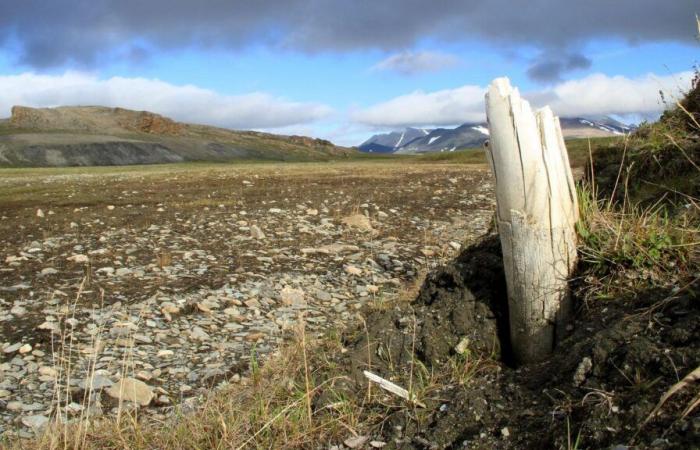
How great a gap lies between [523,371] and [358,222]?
9470 millimetres

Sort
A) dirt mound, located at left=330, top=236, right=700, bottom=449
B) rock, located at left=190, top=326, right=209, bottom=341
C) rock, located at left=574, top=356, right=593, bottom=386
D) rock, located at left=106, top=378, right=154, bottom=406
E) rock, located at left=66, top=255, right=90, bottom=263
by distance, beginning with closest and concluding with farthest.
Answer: dirt mound, located at left=330, top=236, right=700, bottom=449 < rock, located at left=574, top=356, right=593, bottom=386 < rock, located at left=106, top=378, right=154, bottom=406 < rock, located at left=190, top=326, right=209, bottom=341 < rock, located at left=66, top=255, right=90, bottom=263

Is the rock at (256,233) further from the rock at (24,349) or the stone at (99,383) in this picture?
the stone at (99,383)

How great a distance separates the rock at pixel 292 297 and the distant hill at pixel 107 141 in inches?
5003

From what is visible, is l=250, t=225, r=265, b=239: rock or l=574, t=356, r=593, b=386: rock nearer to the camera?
l=574, t=356, r=593, b=386: rock

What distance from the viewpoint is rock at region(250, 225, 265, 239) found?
12633mm

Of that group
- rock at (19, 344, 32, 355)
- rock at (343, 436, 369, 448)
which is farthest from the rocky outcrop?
rock at (343, 436, 369, 448)

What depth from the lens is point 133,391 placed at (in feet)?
19.0

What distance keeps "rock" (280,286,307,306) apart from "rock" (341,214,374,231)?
4.55 meters

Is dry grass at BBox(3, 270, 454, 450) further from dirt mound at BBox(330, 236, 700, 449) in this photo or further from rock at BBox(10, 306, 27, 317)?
rock at BBox(10, 306, 27, 317)

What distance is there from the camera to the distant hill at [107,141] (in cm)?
12850

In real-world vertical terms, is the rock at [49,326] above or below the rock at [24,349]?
above

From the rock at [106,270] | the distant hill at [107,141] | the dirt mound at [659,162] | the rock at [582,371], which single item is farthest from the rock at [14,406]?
the distant hill at [107,141]

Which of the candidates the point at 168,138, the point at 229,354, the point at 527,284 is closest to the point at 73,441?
the point at 229,354

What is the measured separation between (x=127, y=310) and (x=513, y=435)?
594 centimetres
